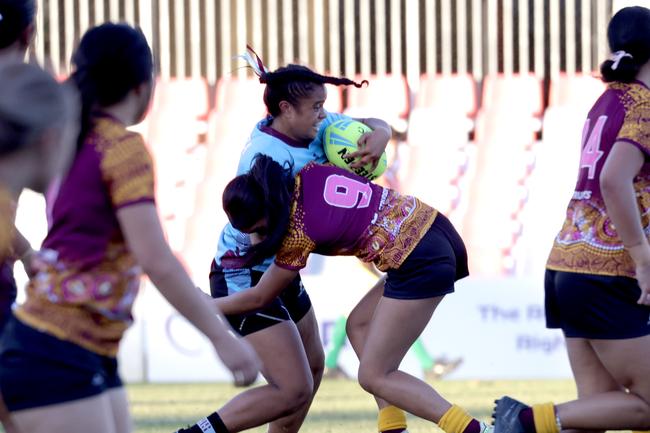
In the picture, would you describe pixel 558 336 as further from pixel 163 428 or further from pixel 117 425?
pixel 117 425

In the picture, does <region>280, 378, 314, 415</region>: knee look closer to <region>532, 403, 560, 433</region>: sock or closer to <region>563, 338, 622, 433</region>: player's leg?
<region>532, 403, 560, 433</region>: sock

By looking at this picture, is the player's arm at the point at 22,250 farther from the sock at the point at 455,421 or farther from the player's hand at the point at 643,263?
the player's hand at the point at 643,263

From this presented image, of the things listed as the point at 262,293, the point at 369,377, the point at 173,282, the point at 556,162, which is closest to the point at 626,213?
the point at 369,377

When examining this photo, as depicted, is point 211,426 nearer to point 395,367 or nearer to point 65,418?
point 395,367

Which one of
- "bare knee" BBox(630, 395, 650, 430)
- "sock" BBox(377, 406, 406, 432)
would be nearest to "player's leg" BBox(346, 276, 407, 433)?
"sock" BBox(377, 406, 406, 432)

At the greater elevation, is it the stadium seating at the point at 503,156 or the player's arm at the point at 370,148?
the player's arm at the point at 370,148

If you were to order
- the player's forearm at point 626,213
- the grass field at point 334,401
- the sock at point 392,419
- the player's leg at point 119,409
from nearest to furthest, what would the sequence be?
the player's leg at point 119,409
the player's forearm at point 626,213
the sock at point 392,419
the grass field at point 334,401

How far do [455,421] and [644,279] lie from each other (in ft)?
3.56

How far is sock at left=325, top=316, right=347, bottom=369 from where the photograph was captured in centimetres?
1188

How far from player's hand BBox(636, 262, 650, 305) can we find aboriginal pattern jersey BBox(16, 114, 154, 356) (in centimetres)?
210

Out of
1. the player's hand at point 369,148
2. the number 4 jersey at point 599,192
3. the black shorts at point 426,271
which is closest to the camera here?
the number 4 jersey at point 599,192

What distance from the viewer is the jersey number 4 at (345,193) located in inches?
218

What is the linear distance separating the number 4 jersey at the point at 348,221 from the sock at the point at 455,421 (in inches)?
25.5

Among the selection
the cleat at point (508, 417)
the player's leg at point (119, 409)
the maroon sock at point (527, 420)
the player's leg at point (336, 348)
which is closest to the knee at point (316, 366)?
the cleat at point (508, 417)
